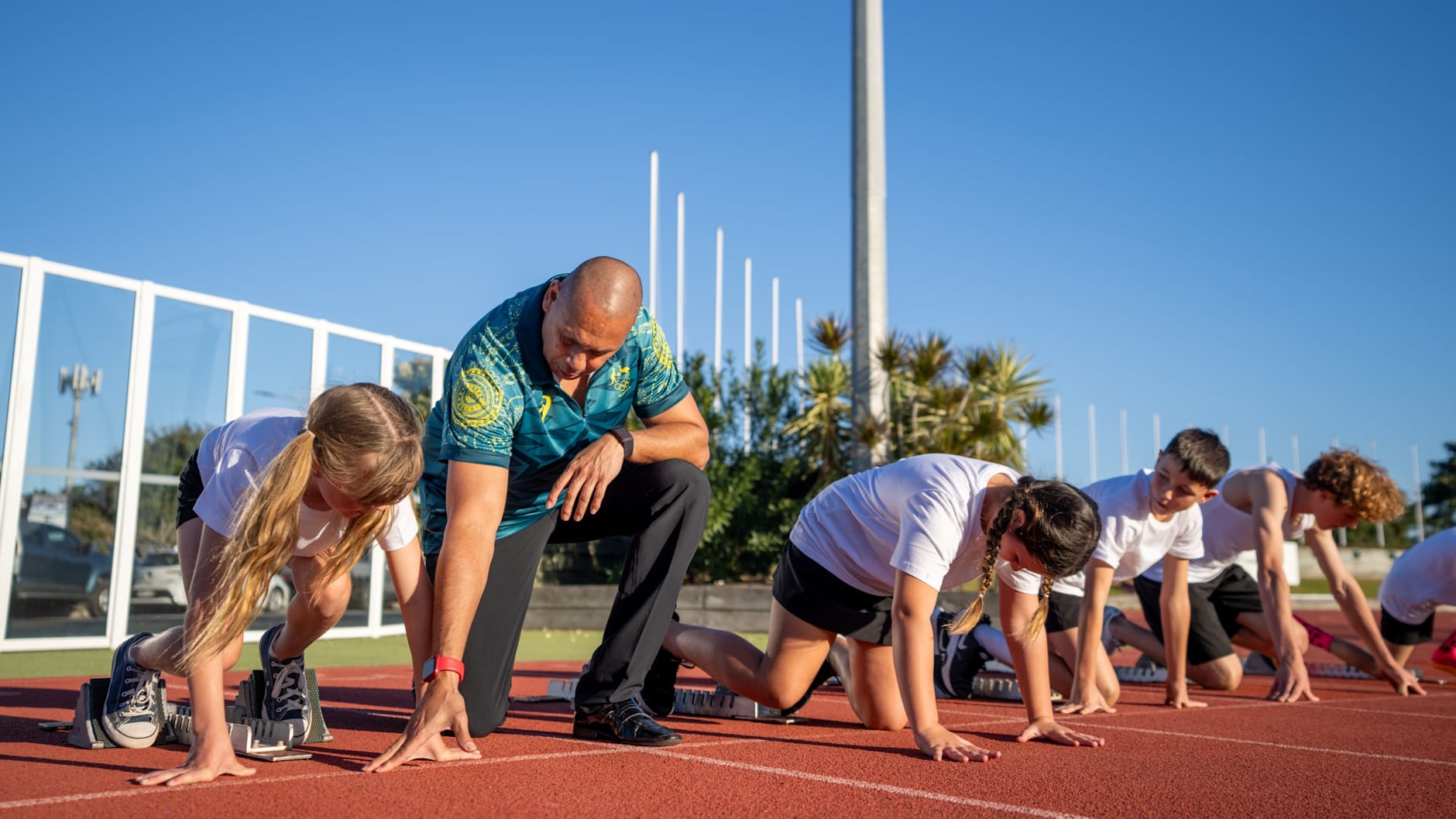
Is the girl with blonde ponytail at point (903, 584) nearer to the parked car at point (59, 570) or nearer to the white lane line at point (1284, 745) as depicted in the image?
the white lane line at point (1284, 745)

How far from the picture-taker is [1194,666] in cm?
670

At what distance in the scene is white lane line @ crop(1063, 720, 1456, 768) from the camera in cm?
375

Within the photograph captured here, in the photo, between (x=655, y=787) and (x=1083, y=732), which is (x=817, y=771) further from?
(x=1083, y=732)

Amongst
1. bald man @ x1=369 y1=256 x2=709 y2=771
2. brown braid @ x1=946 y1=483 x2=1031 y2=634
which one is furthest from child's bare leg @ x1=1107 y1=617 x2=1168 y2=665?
bald man @ x1=369 y1=256 x2=709 y2=771

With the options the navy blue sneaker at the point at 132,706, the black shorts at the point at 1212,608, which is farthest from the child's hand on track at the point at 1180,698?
the navy blue sneaker at the point at 132,706

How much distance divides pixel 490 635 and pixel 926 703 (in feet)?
4.73

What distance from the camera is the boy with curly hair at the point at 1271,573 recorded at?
19.2ft

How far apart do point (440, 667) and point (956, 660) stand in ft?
11.0

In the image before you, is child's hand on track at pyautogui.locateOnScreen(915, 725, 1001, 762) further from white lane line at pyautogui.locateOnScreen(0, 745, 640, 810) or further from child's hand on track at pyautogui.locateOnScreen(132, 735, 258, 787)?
child's hand on track at pyautogui.locateOnScreen(132, 735, 258, 787)

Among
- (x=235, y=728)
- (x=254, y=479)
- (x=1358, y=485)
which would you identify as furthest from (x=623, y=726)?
(x=1358, y=485)

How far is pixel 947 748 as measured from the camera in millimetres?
3395

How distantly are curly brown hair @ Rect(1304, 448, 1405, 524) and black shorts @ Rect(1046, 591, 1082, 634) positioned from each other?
1503 millimetres

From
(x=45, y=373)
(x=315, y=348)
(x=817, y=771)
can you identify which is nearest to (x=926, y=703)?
(x=817, y=771)

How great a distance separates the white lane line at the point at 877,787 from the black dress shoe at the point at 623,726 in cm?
7
